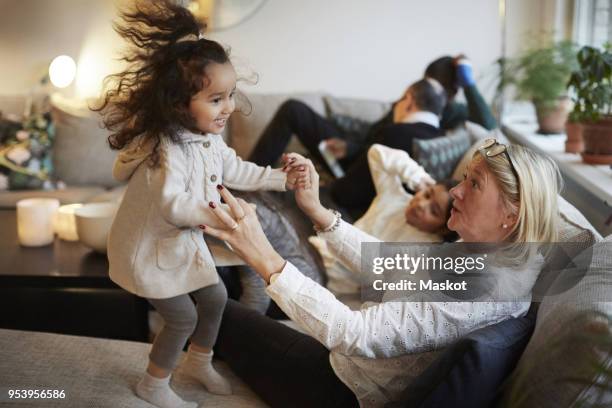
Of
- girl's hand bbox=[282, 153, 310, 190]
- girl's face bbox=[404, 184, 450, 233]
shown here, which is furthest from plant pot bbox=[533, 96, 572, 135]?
girl's hand bbox=[282, 153, 310, 190]

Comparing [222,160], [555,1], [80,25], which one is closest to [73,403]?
[222,160]

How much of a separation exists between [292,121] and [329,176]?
21 cm

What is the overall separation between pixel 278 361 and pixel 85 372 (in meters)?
0.24

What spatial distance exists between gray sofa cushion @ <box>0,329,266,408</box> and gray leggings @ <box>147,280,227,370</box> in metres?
0.03

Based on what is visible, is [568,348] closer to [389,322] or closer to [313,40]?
[389,322]

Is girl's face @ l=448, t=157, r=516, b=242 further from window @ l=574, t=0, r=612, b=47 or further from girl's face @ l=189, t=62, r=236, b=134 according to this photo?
window @ l=574, t=0, r=612, b=47

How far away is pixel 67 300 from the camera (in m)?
1.12

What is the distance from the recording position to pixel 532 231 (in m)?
A: 0.69

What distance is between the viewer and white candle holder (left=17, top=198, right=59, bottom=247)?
125cm

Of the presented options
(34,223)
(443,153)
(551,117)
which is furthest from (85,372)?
(551,117)

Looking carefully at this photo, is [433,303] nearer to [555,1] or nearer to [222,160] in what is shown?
[222,160]

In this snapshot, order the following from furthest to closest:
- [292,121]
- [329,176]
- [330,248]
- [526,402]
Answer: [292,121] < [329,176] < [330,248] < [526,402]

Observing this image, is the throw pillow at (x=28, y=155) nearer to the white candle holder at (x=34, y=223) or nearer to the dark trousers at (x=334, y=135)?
the white candle holder at (x=34, y=223)

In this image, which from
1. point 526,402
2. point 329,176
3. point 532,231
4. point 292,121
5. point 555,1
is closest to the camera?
point 526,402
